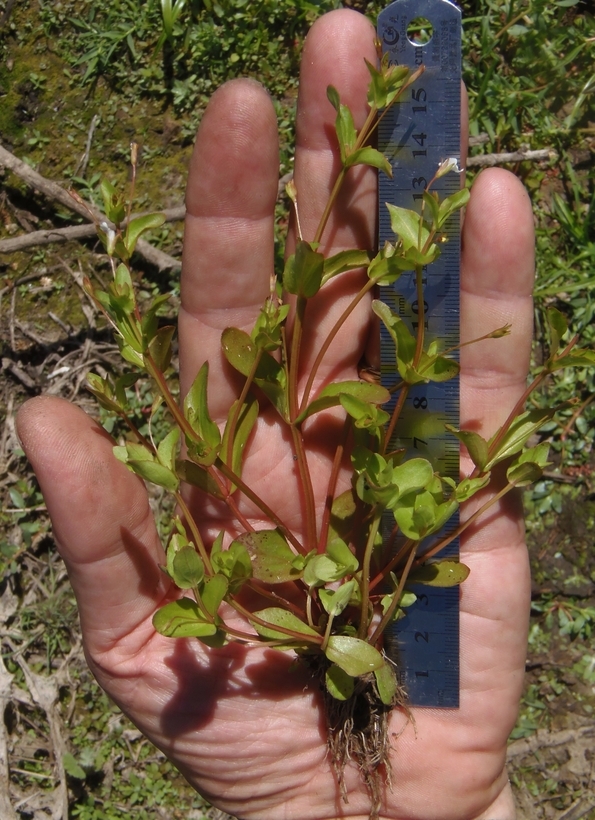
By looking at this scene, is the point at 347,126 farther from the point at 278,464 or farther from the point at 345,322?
the point at 278,464

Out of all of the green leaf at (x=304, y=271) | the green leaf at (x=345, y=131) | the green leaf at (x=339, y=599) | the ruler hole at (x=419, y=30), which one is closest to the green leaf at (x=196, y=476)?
the green leaf at (x=339, y=599)

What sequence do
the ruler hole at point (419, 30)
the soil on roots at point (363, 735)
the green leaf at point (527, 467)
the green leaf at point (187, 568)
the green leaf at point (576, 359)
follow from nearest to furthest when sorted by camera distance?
the green leaf at point (187, 568), the green leaf at point (576, 359), the green leaf at point (527, 467), the soil on roots at point (363, 735), the ruler hole at point (419, 30)

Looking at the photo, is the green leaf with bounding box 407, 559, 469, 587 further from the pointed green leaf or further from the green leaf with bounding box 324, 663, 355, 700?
the pointed green leaf

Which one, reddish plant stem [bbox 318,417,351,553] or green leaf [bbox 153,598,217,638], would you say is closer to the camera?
green leaf [bbox 153,598,217,638]

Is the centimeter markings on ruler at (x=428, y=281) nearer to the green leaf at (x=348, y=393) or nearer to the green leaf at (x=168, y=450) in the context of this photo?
the green leaf at (x=348, y=393)

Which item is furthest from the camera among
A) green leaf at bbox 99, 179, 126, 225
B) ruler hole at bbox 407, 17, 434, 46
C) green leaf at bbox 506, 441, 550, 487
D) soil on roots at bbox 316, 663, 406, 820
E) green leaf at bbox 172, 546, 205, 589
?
ruler hole at bbox 407, 17, 434, 46

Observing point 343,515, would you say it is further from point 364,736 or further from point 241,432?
point 364,736

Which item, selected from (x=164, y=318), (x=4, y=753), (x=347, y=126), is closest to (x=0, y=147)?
(x=164, y=318)

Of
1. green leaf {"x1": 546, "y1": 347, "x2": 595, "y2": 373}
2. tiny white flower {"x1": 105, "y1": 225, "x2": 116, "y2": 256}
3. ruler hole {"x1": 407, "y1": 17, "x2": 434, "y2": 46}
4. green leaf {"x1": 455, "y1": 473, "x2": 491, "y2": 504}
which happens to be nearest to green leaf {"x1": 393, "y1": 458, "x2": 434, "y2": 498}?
green leaf {"x1": 455, "y1": 473, "x2": 491, "y2": 504}
